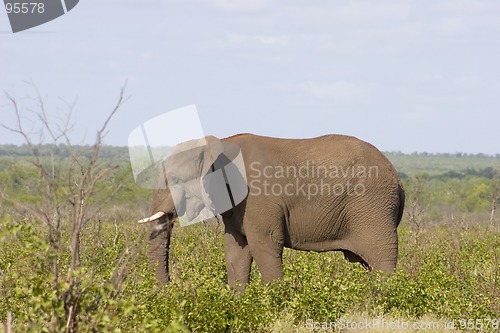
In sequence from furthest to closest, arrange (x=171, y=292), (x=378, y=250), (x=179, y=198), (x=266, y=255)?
(x=378, y=250), (x=179, y=198), (x=266, y=255), (x=171, y=292)

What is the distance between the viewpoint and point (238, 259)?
1040cm

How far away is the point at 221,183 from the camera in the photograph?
33.2 feet

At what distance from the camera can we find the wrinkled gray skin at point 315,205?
1019 cm

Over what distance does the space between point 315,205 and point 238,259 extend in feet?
3.77

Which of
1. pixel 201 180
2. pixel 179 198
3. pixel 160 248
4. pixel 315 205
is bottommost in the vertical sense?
pixel 160 248

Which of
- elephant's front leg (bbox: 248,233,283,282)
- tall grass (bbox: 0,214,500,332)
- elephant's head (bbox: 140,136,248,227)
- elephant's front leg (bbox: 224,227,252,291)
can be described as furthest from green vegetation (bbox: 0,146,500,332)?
elephant's head (bbox: 140,136,248,227)

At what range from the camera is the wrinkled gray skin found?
33.4 ft

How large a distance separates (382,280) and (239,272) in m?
1.92

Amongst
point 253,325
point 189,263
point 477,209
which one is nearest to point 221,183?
point 189,263

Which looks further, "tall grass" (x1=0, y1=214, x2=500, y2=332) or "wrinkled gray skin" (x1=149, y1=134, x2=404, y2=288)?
"wrinkled gray skin" (x1=149, y1=134, x2=404, y2=288)

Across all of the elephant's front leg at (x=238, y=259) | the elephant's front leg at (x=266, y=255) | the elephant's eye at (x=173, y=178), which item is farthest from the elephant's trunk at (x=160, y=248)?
the elephant's front leg at (x=266, y=255)

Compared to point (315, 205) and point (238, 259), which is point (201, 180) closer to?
point (238, 259)

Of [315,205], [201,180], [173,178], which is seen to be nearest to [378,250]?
[315,205]

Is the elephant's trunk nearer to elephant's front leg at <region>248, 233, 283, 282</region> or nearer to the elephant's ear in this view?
the elephant's ear
